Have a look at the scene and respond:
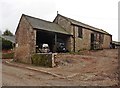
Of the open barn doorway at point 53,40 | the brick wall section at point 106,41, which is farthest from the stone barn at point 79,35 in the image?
the brick wall section at point 106,41

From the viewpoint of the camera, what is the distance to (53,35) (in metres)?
31.4

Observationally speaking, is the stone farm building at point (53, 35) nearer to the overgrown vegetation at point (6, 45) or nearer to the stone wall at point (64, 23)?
the stone wall at point (64, 23)

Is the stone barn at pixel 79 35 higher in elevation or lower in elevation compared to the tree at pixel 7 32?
lower

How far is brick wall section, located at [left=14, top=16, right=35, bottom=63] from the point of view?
26391 mm

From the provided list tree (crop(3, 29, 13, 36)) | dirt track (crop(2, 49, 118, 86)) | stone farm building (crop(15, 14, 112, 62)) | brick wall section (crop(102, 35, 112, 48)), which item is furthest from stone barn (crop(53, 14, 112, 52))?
tree (crop(3, 29, 13, 36))

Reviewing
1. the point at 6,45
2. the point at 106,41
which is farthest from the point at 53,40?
the point at 6,45

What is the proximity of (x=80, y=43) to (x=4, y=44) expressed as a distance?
20.0 meters

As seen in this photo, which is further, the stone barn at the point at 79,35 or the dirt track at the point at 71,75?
the stone barn at the point at 79,35

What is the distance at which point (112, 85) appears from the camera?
13836 millimetres

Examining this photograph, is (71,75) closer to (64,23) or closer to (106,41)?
(64,23)

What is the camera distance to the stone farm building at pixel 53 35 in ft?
88.4

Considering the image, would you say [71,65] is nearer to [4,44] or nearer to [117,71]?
[117,71]

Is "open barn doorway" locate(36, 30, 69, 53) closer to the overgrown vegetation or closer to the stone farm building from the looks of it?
the stone farm building

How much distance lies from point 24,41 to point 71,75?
39.3 feet
